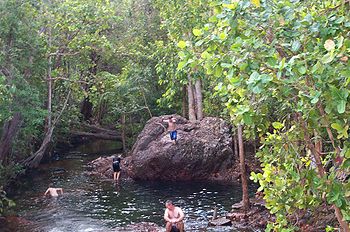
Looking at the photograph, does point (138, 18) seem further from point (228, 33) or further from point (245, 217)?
point (228, 33)

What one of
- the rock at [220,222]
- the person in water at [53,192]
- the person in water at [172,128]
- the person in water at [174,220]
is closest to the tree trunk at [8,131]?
the person in water at [53,192]

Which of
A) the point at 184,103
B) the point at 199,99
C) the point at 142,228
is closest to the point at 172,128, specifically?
the point at 199,99

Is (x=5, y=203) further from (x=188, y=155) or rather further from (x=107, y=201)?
(x=188, y=155)

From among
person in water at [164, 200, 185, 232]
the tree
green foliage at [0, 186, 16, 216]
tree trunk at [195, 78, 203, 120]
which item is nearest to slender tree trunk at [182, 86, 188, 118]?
tree trunk at [195, 78, 203, 120]

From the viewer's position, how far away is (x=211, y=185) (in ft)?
80.4

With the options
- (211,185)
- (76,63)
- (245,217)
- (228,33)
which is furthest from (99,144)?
(228,33)

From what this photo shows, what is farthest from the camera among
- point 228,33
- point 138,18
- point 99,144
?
point 99,144

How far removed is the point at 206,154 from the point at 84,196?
6635 millimetres

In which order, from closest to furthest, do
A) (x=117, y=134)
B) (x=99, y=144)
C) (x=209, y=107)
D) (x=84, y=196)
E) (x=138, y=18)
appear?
(x=84, y=196) < (x=209, y=107) < (x=138, y=18) < (x=117, y=134) < (x=99, y=144)

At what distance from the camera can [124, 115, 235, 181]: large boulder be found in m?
25.6

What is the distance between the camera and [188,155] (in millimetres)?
25516

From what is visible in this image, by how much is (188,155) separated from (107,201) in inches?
218

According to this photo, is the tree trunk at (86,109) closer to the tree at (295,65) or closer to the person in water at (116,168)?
the person in water at (116,168)

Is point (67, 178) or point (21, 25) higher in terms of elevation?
point (21, 25)
